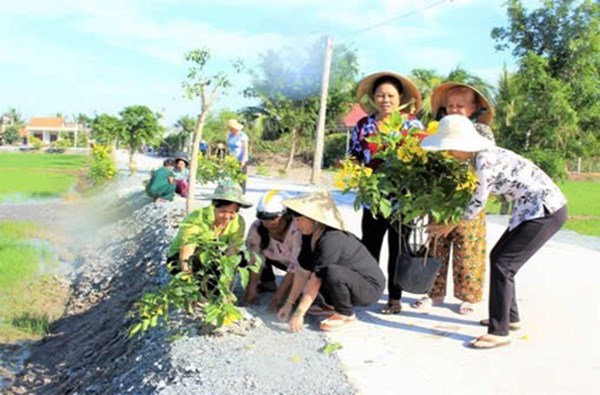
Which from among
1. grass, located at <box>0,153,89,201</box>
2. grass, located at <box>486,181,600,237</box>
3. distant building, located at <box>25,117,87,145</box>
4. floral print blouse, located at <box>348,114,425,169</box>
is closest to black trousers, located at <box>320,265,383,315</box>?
floral print blouse, located at <box>348,114,425,169</box>

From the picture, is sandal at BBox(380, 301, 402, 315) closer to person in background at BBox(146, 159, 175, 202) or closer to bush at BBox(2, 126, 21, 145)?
person in background at BBox(146, 159, 175, 202)

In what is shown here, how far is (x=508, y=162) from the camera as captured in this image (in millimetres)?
3980

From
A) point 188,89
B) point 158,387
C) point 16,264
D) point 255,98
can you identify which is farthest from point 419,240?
point 255,98

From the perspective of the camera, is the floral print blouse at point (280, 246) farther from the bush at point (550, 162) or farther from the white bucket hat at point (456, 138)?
the bush at point (550, 162)

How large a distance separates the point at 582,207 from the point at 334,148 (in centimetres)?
1727

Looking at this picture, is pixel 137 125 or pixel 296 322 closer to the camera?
pixel 296 322

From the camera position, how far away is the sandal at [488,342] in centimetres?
405

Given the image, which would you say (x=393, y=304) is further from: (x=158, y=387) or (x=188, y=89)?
(x=188, y=89)

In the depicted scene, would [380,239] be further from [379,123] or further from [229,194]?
[229,194]

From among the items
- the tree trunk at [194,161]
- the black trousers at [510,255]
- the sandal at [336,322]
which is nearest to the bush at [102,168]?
the tree trunk at [194,161]

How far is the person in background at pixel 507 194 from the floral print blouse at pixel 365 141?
0.58 metres

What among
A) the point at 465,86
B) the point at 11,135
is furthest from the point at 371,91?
the point at 11,135

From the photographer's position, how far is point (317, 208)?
13.9ft

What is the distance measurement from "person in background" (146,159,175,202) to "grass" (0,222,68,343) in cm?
200
